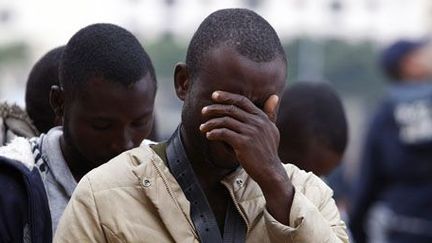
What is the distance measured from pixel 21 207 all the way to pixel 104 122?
439 mm

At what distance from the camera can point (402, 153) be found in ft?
25.7

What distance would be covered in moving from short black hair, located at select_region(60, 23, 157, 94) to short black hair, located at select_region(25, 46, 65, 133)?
0.37m

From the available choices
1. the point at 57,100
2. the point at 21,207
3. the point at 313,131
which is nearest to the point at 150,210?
the point at 21,207

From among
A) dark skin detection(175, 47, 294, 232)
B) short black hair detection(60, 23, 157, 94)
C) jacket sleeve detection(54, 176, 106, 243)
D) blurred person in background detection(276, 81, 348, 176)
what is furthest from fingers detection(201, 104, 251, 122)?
blurred person in background detection(276, 81, 348, 176)

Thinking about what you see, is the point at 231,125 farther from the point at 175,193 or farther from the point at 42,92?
the point at 42,92

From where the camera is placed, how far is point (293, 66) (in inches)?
1619

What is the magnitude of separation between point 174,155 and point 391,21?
195 ft

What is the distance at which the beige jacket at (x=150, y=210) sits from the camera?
Result: 9.89 ft

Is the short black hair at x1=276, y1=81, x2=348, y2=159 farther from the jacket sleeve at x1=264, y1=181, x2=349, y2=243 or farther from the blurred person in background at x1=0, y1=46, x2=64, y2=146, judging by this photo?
the jacket sleeve at x1=264, y1=181, x2=349, y2=243

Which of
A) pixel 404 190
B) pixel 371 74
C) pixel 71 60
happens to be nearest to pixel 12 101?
pixel 71 60

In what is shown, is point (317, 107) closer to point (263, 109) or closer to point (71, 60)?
point (71, 60)

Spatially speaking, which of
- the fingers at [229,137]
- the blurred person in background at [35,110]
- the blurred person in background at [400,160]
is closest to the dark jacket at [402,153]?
the blurred person in background at [400,160]

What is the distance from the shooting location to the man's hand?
2.98 metres

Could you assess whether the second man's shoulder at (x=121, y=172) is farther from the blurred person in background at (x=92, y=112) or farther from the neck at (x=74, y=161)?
the neck at (x=74, y=161)
